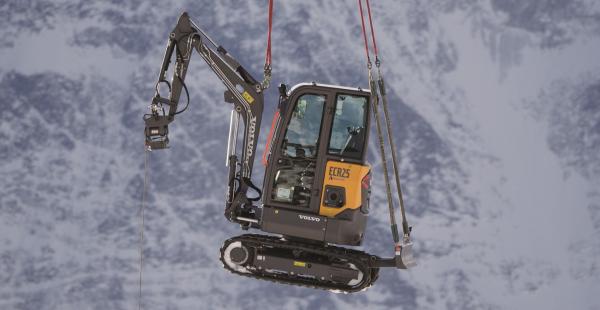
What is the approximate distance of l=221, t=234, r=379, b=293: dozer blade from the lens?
1872cm

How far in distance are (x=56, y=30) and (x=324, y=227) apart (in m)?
51.5

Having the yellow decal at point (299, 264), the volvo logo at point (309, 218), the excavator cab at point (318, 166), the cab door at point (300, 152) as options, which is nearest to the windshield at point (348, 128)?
the excavator cab at point (318, 166)

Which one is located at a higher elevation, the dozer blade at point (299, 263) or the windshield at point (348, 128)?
the windshield at point (348, 128)

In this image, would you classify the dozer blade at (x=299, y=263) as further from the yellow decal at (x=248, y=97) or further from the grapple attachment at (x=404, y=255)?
the yellow decal at (x=248, y=97)

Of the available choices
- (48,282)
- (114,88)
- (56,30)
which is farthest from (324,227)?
(56,30)

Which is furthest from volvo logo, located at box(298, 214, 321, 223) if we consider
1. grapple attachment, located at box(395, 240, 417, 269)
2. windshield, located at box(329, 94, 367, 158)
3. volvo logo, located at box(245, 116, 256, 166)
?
volvo logo, located at box(245, 116, 256, 166)

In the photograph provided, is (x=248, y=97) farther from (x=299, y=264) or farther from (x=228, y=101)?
(x=299, y=264)

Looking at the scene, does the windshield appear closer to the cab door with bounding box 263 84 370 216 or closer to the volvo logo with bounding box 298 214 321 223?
the cab door with bounding box 263 84 370 216

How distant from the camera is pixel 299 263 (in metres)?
18.7

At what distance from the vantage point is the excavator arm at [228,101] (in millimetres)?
19609

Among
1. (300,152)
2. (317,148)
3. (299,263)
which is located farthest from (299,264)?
(317,148)

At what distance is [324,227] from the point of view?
18.4 meters

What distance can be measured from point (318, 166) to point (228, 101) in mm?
2635

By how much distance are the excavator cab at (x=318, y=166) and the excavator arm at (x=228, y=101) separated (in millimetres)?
1065
